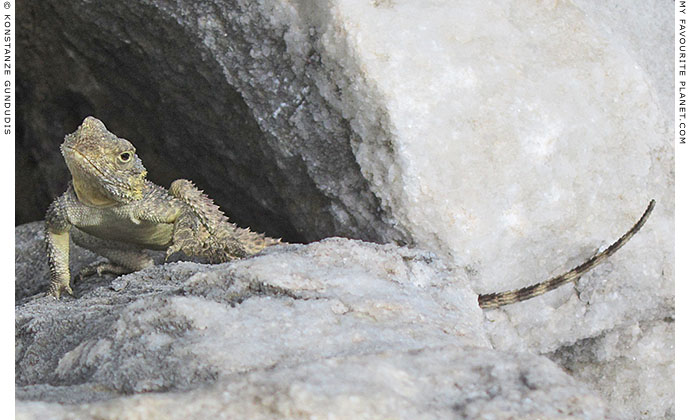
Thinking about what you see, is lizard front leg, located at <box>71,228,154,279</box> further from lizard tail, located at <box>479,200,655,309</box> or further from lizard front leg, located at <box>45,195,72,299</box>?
lizard tail, located at <box>479,200,655,309</box>

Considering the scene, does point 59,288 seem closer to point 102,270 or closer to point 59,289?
point 59,289

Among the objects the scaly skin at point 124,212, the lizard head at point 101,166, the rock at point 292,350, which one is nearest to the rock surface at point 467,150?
the rock at point 292,350

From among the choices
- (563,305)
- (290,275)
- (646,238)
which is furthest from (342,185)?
(646,238)

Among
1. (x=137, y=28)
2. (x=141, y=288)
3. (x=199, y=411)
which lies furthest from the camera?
(x=137, y=28)

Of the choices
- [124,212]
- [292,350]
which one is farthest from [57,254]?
[292,350]

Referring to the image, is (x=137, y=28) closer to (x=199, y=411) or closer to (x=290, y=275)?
(x=290, y=275)

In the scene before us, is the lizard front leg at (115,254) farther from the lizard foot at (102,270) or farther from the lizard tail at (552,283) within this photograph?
the lizard tail at (552,283)
